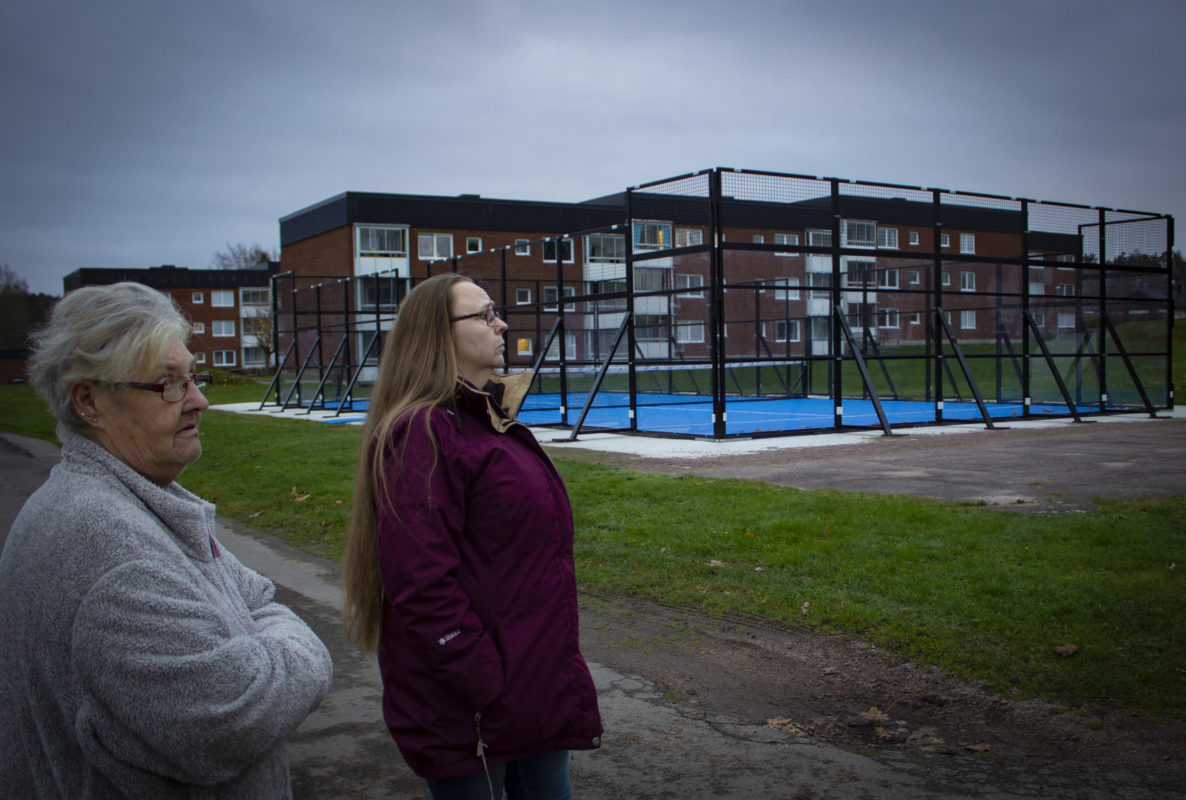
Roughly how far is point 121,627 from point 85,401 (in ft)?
1.51

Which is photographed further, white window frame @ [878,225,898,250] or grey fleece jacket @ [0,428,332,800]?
white window frame @ [878,225,898,250]

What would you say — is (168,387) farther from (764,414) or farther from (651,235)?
(764,414)

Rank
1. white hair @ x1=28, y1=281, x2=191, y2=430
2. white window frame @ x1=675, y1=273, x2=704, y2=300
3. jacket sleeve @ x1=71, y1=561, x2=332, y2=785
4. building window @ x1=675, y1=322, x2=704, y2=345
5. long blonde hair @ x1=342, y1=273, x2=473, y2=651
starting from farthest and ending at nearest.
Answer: building window @ x1=675, y1=322, x2=704, y2=345, white window frame @ x1=675, y1=273, x2=704, y2=300, long blonde hair @ x1=342, y1=273, x2=473, y2=651, white hair @ x1=28, y1=281, x2=191, y2=430, jacket sleeve @ x1=71, y1=561, x2=332, y2=785

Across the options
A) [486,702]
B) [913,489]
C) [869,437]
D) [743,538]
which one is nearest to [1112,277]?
[869,437]

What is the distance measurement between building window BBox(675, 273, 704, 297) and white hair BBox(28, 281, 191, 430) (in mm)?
13138

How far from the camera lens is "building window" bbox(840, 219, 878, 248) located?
16453mm

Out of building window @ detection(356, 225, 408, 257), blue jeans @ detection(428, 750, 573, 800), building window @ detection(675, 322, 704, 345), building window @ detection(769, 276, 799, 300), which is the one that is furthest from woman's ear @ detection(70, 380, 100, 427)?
building window @ detection(356, 225, 408, 257)

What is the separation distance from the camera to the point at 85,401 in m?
1.80

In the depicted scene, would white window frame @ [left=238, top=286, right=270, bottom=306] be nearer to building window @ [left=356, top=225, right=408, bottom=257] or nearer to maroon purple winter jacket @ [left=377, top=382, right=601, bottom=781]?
building window @ [left=356, top=225, right=408, bottom=257]

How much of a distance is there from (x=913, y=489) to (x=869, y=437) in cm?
597

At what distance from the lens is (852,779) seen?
11.3ft

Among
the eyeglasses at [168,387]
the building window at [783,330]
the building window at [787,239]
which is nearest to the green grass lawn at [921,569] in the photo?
the eyeglasses at [168,387]

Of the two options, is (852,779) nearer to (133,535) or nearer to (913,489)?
(133,535)

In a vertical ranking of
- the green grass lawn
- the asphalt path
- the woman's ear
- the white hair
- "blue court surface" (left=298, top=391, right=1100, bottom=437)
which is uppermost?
the white hair
